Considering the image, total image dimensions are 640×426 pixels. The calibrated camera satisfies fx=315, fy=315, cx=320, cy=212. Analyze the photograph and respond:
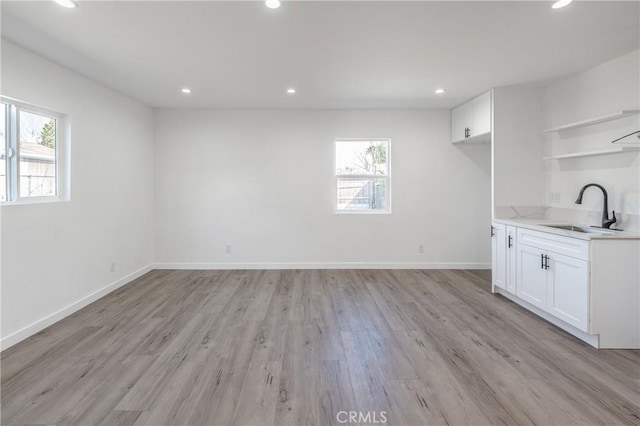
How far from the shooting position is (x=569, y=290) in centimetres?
281

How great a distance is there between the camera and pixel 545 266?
3.09m

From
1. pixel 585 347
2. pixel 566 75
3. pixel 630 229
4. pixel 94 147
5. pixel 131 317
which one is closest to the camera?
pixel 585 347

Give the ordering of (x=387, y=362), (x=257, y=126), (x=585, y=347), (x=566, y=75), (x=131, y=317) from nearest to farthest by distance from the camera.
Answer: (x=387, y=362) → (x=585, y=347) → (x=131, y=317) → (x=566, y=75) → (x=257, y=126)

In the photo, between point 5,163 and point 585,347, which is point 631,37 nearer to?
point 585,347

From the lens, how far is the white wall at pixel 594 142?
292 cm

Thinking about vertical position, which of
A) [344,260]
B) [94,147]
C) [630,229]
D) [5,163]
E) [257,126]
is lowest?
[344,260]

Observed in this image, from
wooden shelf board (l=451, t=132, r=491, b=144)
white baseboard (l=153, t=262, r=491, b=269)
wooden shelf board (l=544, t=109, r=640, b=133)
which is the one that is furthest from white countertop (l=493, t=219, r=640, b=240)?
white baseboard (l=153, t=262, r=491, b=269)

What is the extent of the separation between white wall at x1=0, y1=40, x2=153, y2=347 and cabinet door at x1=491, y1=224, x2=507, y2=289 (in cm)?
487

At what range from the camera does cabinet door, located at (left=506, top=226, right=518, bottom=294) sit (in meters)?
3.58

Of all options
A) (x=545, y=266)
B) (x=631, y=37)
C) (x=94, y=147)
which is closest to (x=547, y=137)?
(x=631, y=37)

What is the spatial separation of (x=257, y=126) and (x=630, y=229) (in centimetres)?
475

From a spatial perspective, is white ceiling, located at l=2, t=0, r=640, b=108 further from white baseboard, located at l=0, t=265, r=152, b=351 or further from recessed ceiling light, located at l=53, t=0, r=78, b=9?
white baseboard, located at l=0, t=265, r=152, b=351

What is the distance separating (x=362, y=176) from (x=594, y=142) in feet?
9.55

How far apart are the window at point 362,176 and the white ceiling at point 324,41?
1315 mm
